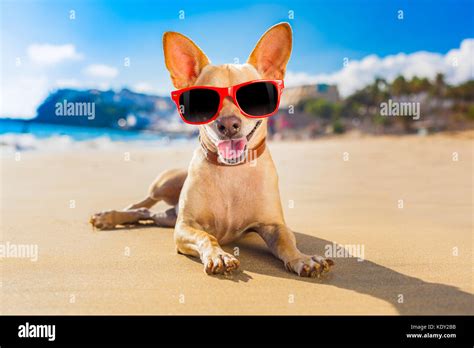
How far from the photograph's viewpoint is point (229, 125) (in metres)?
3.23

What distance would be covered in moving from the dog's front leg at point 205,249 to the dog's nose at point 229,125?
2.17 ft

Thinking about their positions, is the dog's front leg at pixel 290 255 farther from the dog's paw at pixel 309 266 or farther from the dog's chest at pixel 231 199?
the dog's chest at pixel 231 199

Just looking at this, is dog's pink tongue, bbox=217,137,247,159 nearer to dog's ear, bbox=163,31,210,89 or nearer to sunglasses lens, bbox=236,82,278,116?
sunglasses lens, bbox=236,82,278,116

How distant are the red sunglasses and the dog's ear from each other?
25cm

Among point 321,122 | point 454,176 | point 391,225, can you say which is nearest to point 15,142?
point 454,176

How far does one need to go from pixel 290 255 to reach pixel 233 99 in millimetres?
1047

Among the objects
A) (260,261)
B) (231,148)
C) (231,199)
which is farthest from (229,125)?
(260,261)

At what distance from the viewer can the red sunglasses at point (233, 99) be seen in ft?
10.7

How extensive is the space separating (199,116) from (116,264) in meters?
1.09

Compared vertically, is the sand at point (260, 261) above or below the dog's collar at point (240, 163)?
below

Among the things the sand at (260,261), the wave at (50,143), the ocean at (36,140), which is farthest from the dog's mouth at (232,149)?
the ocean at (36,140)

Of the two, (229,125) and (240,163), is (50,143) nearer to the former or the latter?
(240,163)

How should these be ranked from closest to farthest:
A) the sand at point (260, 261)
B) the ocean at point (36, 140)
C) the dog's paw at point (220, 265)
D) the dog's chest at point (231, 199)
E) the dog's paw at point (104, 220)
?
the sand at point (260, 261) → the dog's paw at point (220, 265) → the dog's chest at point (231, 199) → the dog's paw at point (104, 220) → the ocean at point (36, 140)
